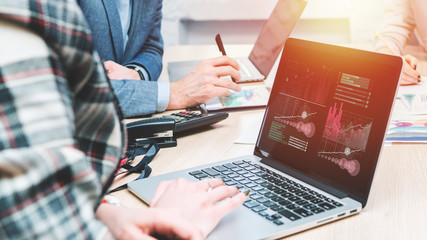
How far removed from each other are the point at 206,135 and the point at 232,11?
6.18 feet

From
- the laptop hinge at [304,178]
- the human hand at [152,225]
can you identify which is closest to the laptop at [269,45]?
the laptop hinge at [304,178]

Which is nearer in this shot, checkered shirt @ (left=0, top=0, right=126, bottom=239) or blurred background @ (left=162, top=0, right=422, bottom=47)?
checkered shirt @ (left=0, top=0, right=126, bottom=239)

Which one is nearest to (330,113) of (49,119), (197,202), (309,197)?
(309,197)

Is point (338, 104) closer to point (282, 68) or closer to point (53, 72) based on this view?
point (282, 68)

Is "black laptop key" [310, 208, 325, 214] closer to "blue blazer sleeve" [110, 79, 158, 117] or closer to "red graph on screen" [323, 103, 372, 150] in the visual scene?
"red graph on screen" [323, 103, 372, 150]

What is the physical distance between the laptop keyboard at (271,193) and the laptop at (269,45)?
25.1 inches

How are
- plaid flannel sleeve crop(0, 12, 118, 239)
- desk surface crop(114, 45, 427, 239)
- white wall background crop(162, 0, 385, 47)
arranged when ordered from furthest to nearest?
white wall background crop(162, 0, 385, 47)
desk surface crop(114, 45, 427, 239)
plaid flannel sleeve crop(0, 12, 118, 239)

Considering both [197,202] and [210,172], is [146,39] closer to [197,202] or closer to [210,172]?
[210,172]

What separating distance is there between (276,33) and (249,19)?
146 centimetres

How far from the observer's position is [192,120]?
0.91 m

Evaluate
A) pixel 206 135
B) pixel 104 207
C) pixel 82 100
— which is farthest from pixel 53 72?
pixel 206 135

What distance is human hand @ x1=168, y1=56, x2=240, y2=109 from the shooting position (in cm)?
107

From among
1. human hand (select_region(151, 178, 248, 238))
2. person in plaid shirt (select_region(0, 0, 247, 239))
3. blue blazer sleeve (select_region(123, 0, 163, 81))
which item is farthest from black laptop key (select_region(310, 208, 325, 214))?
blue blazer sleeve (select_region(123, 0, 163, 81))

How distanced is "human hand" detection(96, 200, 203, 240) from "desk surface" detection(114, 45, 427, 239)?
16 centimetres
